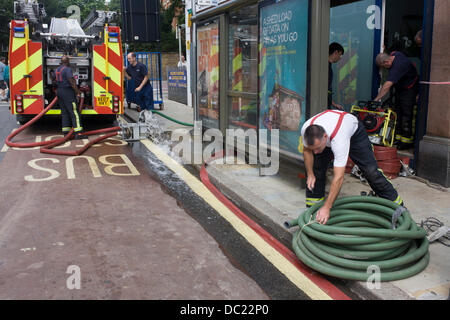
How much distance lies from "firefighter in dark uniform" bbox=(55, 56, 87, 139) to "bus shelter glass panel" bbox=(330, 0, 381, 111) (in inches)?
211

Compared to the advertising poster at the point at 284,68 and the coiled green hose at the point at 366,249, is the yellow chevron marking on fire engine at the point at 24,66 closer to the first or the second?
the advertising poster at the point at 284,68

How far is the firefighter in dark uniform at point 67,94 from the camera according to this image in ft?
30.9

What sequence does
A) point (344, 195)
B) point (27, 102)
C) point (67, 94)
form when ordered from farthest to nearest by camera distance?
1. point (27, 102)
2. point (67, 94)
3. point (344, 195)

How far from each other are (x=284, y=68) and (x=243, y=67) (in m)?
1.69

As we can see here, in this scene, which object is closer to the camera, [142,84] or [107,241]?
[107,241]

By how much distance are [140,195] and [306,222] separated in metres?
2.69

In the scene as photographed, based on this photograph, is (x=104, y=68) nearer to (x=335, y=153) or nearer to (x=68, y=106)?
(x=68, y=106)

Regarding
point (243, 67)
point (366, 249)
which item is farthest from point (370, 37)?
point (366, 249)

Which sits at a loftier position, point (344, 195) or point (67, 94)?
point (67, 94)

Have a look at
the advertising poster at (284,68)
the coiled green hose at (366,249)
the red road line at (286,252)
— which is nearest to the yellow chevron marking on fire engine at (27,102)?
the red road line at (286,252)

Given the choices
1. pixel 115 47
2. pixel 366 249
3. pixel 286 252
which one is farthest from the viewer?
pixel 115 47

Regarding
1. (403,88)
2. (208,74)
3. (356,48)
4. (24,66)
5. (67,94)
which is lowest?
(67,94)

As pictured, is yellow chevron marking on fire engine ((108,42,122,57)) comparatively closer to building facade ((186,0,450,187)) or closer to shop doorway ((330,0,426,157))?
building facade ((186,0,450,187))

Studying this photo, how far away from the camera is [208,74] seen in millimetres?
8305
